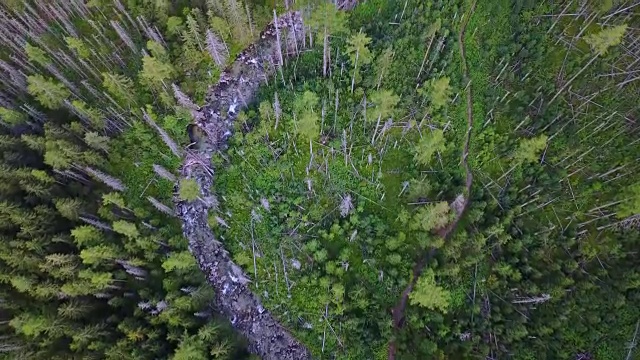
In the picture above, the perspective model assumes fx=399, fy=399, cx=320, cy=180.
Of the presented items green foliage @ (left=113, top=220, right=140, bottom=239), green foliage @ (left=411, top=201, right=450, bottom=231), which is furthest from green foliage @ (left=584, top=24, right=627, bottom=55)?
green foliage @ (left=113, top=220, right=140, bottom=239)

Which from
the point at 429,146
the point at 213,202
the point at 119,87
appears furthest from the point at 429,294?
the point at 119,87

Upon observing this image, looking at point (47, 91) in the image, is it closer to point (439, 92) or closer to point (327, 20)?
point (327, 20)

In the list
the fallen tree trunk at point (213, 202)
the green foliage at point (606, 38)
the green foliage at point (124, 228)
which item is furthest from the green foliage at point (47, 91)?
the green foliage at point (606, 38)

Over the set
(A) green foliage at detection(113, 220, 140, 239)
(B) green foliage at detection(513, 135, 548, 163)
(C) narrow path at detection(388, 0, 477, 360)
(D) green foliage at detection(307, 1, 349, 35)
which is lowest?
(C) narrow path at detection(388, 0, 477, 360)

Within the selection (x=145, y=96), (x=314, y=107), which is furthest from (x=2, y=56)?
(x=314, y=107)

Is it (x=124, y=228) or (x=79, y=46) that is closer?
(x=124, y=228)

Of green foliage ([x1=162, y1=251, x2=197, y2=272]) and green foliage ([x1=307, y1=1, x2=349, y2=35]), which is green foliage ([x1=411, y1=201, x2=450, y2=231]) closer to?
green foliage ([x1=307, y1=1, x2=349, y2=35])
